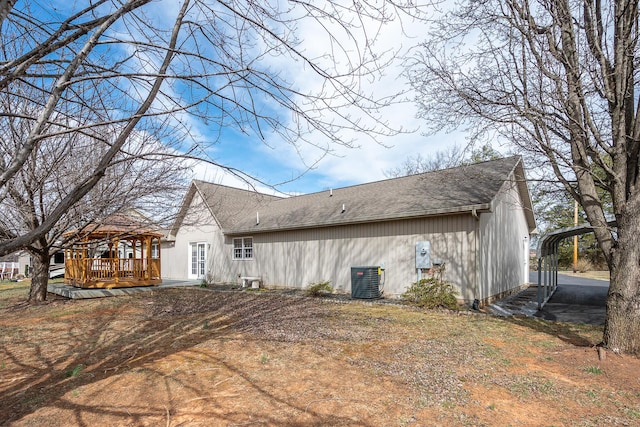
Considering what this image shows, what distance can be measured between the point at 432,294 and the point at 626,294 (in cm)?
470

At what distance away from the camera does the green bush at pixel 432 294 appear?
916cm

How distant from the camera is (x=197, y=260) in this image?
18266 millimetres

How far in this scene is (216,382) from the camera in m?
4.24

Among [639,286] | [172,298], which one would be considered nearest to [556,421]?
[639,286]

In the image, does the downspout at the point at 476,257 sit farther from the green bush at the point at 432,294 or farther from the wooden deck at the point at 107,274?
the wooden deck at the point at 107,274

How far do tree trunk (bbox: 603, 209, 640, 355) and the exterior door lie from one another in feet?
53.3

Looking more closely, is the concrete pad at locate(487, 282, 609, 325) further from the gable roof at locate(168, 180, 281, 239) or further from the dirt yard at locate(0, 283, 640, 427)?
the gable roof at locate(168, 180, 281, 239)

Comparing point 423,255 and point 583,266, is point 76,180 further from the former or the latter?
point 583,266

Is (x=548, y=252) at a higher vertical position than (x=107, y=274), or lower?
higher

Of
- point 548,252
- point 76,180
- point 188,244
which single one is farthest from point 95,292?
point 548,252

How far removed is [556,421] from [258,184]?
3681 millimetres

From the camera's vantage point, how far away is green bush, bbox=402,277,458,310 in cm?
916

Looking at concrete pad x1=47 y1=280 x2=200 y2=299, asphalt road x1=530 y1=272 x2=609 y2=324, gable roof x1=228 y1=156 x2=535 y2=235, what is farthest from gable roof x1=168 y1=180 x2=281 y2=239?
asphalt road x1=530 y1=272 x2=609 y2=324

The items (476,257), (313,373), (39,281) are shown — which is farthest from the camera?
(39,281)
